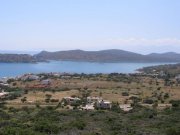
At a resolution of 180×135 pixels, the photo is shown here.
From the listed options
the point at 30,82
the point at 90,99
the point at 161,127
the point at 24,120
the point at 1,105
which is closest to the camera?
the point at 161,127

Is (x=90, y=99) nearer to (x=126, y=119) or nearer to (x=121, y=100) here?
(x=121, y=100)

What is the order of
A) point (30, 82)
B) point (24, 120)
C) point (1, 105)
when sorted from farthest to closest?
1. point (30, 82)
2. point (1, 105)
3. point (24, 120)

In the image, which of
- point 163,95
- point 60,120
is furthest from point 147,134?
point 163,95

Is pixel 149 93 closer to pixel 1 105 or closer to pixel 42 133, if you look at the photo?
pixel 1 105

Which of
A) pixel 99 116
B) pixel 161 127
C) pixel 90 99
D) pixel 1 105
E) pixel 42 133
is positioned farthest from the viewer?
pixel 90 99

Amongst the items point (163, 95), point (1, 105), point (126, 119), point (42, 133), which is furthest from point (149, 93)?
point (42, 133)

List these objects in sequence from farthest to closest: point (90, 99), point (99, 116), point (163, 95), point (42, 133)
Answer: point (163, 95) → point (90, 99) → point (99, 116) → point (42, 133)

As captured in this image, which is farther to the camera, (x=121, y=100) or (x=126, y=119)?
(x=121, y=100)

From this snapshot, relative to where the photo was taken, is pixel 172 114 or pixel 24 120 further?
pixel 172 114
